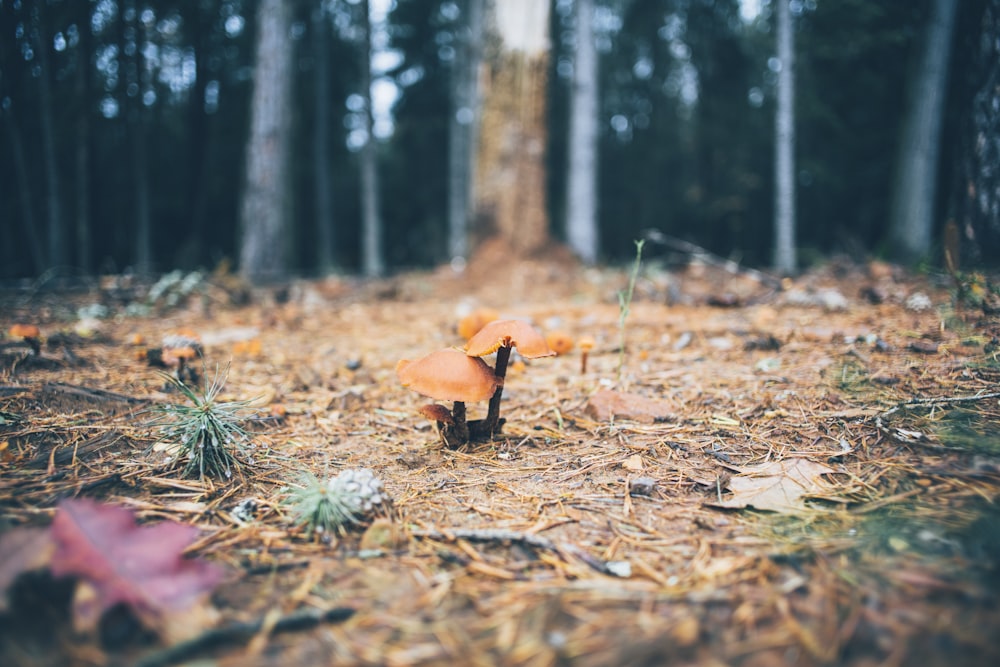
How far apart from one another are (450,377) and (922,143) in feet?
27.8

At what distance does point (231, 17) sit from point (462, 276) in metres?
11.8

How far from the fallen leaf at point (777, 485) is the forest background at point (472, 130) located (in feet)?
7.26

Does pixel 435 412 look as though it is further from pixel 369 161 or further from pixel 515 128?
pixel 369 161

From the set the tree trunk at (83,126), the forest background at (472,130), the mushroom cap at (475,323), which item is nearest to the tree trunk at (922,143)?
the forest background at (472,130)

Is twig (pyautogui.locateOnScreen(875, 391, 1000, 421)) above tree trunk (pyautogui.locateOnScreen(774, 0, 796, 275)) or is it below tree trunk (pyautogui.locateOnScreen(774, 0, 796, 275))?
below

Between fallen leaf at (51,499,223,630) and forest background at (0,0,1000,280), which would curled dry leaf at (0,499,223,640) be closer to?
fallen leaf at (51,499,223,630)

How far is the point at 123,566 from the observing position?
1016 millimetres

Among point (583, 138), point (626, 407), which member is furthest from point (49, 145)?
point (626, 407)

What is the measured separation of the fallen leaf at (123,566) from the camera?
95 centimetres

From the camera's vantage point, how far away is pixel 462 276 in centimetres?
591

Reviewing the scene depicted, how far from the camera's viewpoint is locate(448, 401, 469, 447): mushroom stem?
1.79m

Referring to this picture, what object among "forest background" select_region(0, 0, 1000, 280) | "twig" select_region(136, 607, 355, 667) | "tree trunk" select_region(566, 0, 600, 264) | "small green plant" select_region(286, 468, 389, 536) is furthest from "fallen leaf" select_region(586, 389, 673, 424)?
"tree trunk" select_region(566, 0, 600, 264)

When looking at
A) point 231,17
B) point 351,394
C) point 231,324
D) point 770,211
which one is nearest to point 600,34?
point 770,211

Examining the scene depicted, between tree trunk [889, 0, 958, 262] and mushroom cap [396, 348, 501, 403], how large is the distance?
24.8ft
